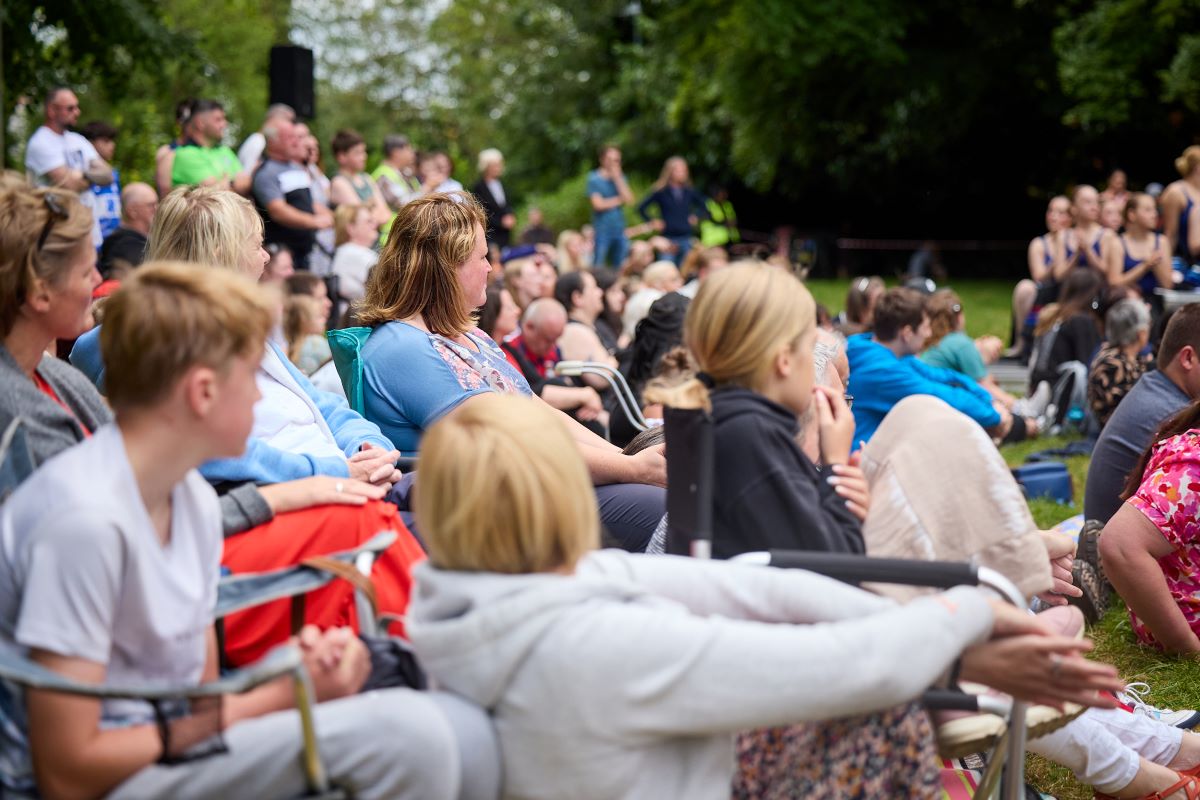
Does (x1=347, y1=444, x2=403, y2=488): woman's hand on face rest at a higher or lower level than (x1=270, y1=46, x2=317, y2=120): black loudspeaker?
lower

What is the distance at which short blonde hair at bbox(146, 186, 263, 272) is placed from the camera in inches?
136

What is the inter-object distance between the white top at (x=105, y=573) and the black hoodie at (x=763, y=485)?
1012mm

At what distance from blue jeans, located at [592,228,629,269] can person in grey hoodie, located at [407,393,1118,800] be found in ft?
47.8

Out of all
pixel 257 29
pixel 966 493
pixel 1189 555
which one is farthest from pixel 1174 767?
pixel 257 29

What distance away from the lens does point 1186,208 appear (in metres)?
12.6

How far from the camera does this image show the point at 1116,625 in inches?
199

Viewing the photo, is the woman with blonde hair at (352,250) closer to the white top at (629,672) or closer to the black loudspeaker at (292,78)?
the black loudspeaker at (292,78)

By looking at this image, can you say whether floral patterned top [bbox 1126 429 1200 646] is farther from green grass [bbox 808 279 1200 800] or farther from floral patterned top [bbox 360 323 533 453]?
floral patterned top [bbox 360 323 533 453]

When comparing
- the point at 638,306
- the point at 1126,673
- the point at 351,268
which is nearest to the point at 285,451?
the point at 1126,673

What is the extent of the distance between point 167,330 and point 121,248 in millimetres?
6443

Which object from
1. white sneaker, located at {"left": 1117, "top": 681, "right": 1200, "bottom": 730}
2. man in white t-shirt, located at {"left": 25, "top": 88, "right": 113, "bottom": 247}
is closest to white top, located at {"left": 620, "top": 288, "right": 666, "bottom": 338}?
man in white t-shirt, located at {"left": 25, "top": 88, "right": 113, "bottom": 247}

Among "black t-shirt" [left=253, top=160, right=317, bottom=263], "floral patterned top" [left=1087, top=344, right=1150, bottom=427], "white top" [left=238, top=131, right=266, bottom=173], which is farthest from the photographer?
"white top" [left=238, top=131, right=266, bottom=173]

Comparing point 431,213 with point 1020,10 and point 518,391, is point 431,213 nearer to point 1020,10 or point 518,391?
point 518,391

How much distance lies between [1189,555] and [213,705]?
3.38 m
